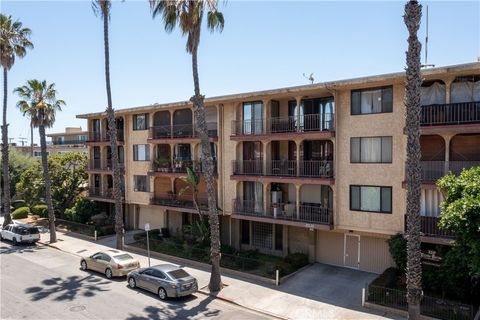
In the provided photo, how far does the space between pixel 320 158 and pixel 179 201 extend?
12280mm

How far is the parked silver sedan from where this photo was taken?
18812mm

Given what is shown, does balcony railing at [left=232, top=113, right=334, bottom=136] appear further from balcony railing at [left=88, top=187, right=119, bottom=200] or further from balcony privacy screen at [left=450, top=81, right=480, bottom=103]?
balcony railing at [left=88, top=187, right=119, bottom=200]

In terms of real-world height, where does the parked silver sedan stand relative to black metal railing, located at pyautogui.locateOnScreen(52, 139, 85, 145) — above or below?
below

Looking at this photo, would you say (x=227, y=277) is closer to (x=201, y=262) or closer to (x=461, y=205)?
(x=201, y=262)

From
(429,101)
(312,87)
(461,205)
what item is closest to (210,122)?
(312,87)

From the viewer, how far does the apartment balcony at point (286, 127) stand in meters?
22.7

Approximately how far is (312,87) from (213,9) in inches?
272

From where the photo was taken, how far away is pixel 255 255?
85.9ft

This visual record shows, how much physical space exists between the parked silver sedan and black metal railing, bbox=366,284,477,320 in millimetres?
8705

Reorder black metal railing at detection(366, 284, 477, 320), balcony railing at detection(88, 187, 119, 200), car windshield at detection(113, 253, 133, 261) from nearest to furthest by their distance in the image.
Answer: black metal railing at detection(366, 284, 477, 320), car windshield at detection(113, 253, 133, 261), balcony railing at detection(88, 187, 119, 200)

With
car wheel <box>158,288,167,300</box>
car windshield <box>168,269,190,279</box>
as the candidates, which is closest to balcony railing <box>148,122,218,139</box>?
car windshield <box>168,269,190,279</box>

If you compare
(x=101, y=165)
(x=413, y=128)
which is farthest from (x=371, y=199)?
(x=101, y=165)

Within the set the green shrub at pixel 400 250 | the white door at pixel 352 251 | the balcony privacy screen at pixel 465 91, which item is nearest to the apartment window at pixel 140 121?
the white door at pixel 352 251

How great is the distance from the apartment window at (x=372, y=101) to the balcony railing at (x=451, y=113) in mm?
1987
